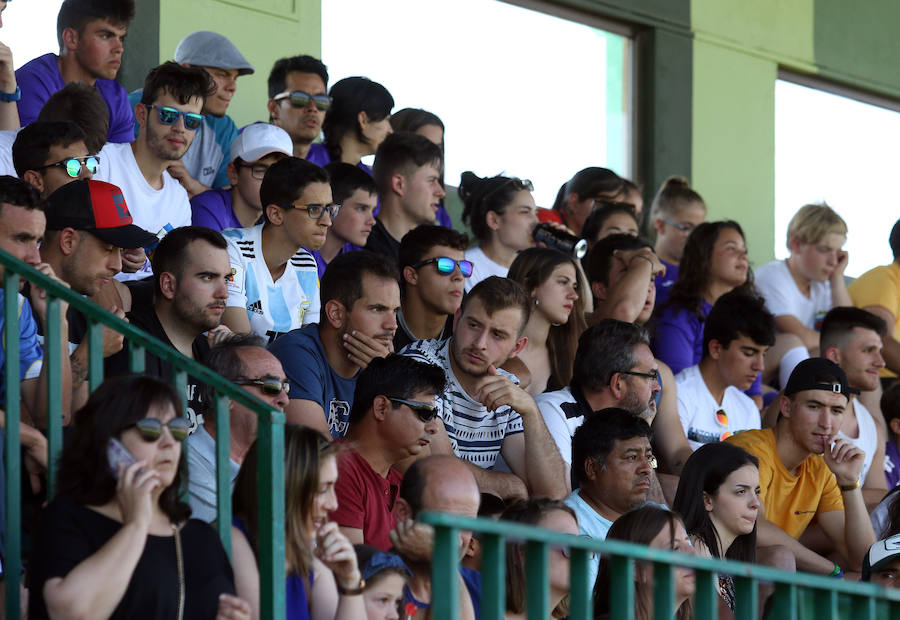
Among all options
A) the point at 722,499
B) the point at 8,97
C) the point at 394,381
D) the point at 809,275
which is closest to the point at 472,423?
the point at 394,381

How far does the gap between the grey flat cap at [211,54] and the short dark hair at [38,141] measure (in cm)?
179

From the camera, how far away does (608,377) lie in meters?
5.94

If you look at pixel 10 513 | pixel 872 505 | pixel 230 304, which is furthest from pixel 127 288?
pixel 872 505

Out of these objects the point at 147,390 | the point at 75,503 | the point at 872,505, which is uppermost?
the point at 147,390

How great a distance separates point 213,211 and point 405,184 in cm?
111

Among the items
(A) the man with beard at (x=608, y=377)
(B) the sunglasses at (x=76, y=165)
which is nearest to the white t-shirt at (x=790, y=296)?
(A) the man with beard at (x=608, y=377)

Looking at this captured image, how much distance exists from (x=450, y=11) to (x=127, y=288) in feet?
15.9

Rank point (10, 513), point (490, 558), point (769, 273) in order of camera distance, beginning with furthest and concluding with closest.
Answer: point (769, 273) → point (10, 513) → point (490, 558)

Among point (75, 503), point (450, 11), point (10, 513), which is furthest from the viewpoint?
point (450, 11)

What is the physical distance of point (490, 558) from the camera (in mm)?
2598

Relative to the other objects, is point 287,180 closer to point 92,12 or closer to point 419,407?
point 92,12

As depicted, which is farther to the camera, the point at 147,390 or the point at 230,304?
the point at 230,304

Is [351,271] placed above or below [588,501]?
above

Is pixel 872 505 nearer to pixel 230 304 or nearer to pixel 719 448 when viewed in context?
pixel 719 448
